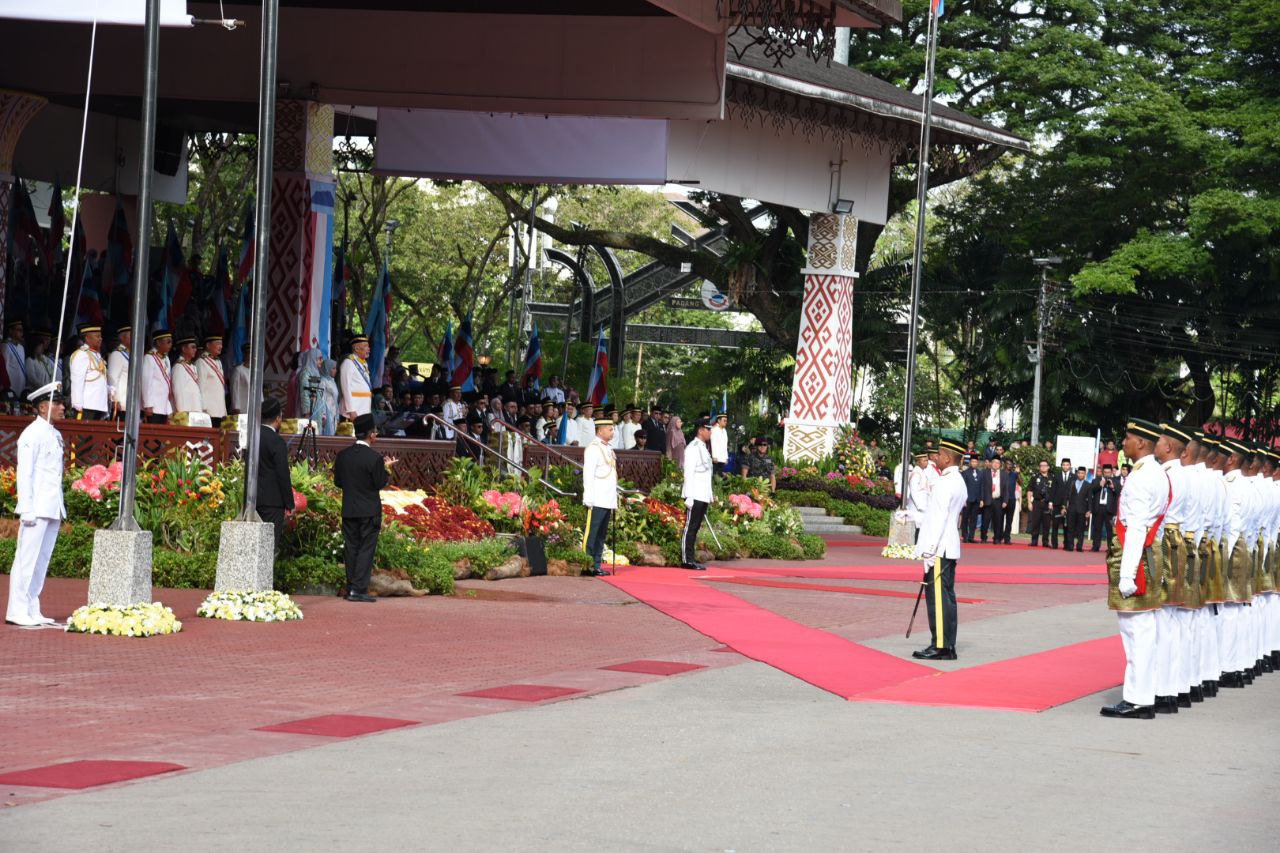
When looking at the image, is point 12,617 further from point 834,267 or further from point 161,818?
point 834,267

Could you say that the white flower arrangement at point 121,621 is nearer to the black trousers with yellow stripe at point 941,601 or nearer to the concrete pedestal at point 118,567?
the concrete pedestal at point 118,567

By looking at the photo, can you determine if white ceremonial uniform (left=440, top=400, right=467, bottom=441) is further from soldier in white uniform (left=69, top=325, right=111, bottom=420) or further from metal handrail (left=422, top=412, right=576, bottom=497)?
soldier in white uniform (left=69, top=325, right=111, bottom=420)

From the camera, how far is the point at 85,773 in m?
8.16

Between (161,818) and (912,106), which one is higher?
(912,106)

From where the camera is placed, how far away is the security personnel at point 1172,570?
12031 mm

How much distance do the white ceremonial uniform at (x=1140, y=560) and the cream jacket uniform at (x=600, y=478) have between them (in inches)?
382

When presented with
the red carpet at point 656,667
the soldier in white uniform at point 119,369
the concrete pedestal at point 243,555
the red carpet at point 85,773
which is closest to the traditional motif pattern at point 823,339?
the soldier in white uniform at point 119,369

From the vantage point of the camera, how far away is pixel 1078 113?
42.5 m

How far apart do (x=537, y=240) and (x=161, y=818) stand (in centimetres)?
4474

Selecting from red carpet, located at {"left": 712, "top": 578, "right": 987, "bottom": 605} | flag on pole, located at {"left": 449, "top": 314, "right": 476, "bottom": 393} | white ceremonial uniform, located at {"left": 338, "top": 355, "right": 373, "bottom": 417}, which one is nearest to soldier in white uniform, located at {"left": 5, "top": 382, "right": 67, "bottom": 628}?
white ceremonial uniform, located at {"left": 338, "top": 355, "right": 373, "bottom": 417}

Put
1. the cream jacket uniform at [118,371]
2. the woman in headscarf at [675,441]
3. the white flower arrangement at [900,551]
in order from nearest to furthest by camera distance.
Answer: the cream jacket uniform at [118,371] → the white flower arrangement at [900,551] → the woman in headscarf at [675,441]

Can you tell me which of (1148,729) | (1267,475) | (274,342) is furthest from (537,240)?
(1148,729)

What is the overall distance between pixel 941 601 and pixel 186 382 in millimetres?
11423

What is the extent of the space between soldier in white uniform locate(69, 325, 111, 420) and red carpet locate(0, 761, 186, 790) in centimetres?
1266
